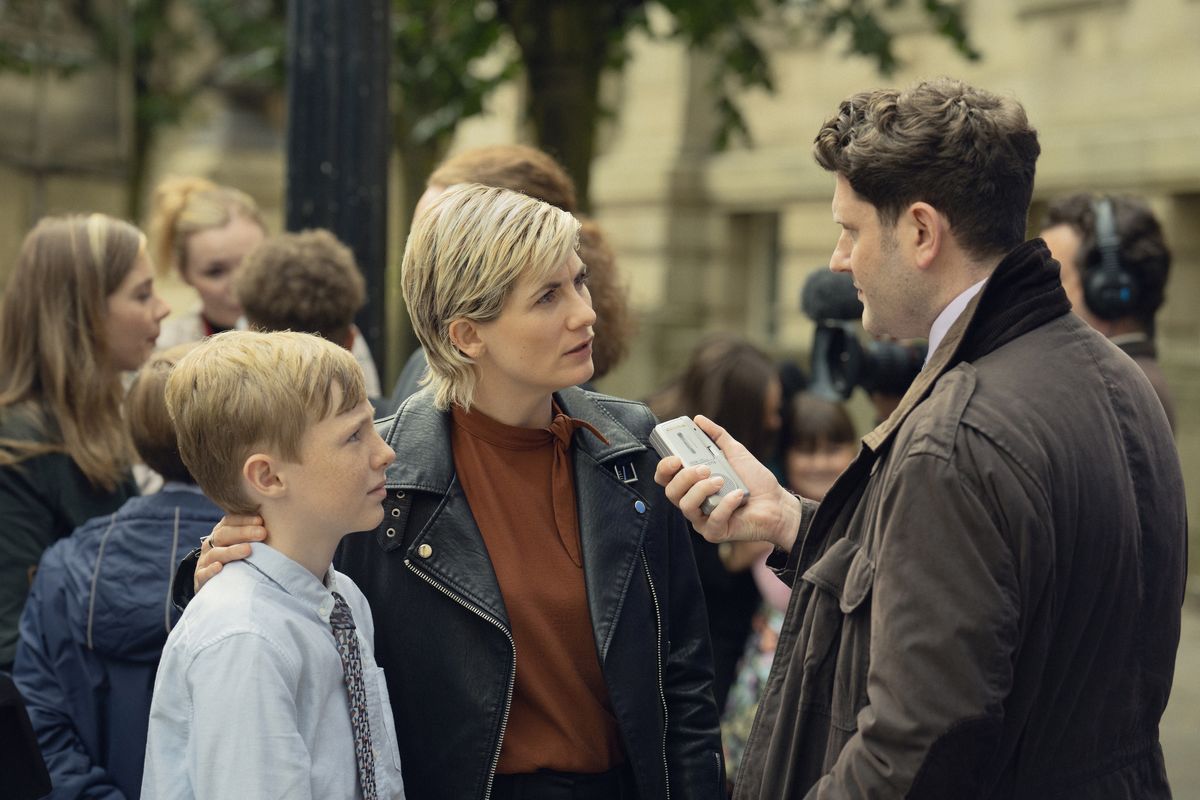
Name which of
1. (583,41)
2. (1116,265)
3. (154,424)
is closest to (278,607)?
(154,424)

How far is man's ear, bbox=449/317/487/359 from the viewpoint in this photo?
111 inches

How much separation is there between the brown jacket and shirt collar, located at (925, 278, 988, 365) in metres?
0.05

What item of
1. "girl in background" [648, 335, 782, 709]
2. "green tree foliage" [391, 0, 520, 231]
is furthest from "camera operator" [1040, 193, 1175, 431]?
"green tree foliage" [391, 0, 520, 231]

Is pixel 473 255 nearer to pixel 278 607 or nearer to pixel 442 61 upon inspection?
pixel 278 607

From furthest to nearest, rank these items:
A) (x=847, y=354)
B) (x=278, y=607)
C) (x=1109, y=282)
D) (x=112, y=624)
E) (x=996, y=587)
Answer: (x=847, y=354) < (x=1109, y=282) < (x=112, y=624) < (x=278, y=607) < (x=996, y=587)

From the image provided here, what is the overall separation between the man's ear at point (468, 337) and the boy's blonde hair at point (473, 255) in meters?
0.01

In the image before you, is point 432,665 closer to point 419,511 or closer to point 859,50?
point 419,511

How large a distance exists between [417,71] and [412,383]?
6.17 meters

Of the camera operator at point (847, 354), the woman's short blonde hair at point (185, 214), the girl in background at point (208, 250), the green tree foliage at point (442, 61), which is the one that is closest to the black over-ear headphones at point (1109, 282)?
the camera operator at point (847, 354)

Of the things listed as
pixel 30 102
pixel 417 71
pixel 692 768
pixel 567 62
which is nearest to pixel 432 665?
pixel 692 768

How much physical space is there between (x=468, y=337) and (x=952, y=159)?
994mm

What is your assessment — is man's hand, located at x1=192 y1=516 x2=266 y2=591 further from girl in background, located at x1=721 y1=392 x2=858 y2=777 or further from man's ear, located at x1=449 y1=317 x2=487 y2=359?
girl in background, located at x1=721 y1=392 x2=858 y2=777

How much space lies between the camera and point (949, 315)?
2369 mm

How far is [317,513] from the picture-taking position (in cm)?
256
